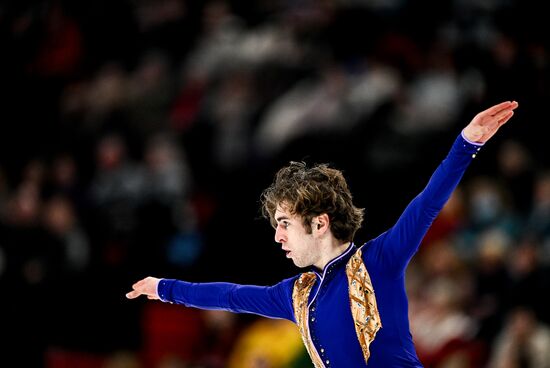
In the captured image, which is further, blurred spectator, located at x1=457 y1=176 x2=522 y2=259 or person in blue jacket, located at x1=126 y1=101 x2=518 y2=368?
blurred spectator, located at x1=457 y1=176 x2=522 y2=259

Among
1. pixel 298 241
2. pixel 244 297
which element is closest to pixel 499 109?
pixel 298 241

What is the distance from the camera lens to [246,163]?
1046cm

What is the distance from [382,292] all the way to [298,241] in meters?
0.47

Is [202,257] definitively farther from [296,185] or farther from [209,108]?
[296,185]

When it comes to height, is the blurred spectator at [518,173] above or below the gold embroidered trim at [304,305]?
above

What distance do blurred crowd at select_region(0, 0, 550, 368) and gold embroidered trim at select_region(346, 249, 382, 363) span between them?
337 centimetres

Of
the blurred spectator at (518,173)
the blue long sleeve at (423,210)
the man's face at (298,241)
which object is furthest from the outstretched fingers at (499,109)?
the blurred spectator at (518,173)

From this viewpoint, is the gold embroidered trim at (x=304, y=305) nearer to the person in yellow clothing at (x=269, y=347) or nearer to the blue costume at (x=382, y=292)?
the blue costume at (x=382, y=292)

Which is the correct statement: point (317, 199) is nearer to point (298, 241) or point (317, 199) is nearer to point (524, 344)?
point (298, 241)

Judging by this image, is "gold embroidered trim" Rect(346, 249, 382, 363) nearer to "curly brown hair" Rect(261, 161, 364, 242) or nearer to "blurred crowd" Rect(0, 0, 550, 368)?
"curly brown hair" Rect(261, 161, 364, 242)

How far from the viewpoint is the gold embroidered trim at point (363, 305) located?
4.55 metres

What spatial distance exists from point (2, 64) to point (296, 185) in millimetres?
8505

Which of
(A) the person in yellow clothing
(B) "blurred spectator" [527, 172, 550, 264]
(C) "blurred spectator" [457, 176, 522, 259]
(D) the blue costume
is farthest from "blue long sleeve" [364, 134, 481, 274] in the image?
(C) "blurred spectator" [457, 176, 522, 259]

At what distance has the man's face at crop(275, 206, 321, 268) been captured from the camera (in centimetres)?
476
